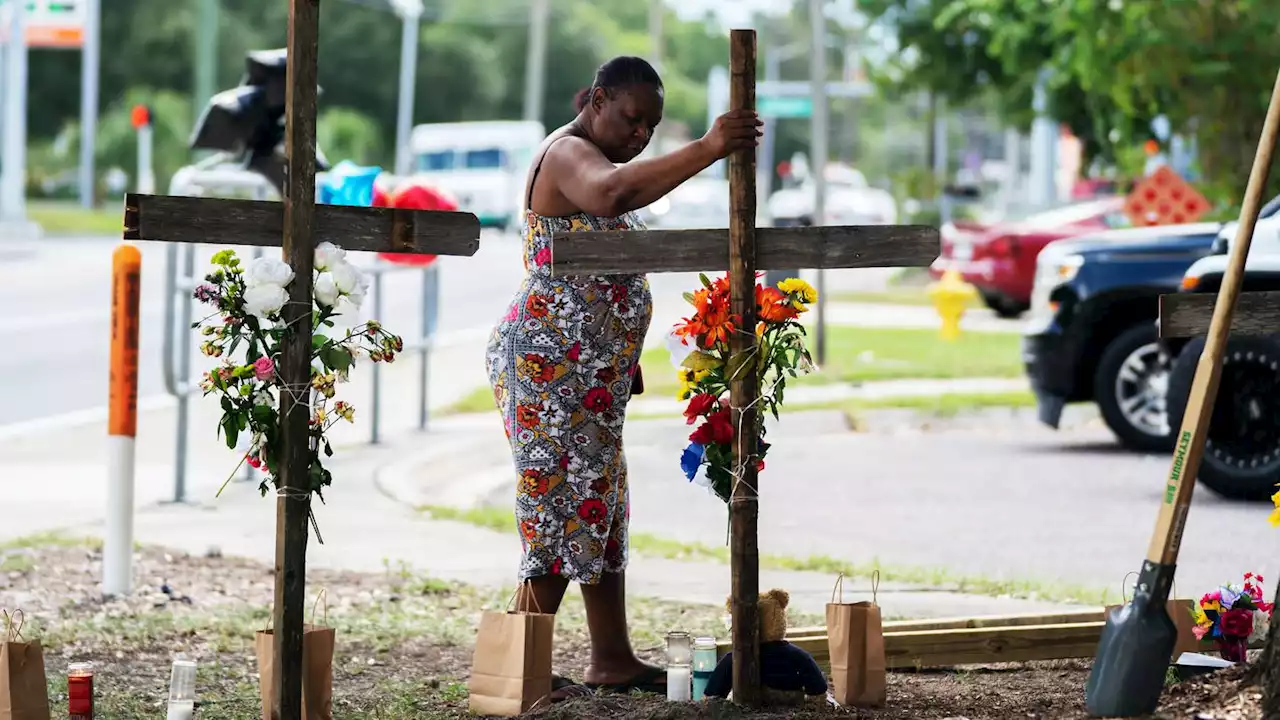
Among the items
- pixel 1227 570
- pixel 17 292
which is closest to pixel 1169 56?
pixel 1227 570

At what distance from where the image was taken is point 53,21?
122ft

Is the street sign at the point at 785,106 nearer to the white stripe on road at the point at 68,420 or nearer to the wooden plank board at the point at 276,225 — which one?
the white stripe on road at the point at 68,420

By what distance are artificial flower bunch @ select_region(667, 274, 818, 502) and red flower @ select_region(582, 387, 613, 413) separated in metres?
0.39

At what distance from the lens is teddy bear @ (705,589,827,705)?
505 centimetres

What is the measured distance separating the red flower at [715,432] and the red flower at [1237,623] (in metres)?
1.54

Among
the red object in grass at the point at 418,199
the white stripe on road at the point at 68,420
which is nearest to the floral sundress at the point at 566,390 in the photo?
the red object in grass at the point at 418,199

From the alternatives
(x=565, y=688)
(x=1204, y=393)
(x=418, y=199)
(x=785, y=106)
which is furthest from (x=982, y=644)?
(x=785, y=106)

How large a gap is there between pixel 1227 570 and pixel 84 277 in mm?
20795

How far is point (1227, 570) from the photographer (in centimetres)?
836

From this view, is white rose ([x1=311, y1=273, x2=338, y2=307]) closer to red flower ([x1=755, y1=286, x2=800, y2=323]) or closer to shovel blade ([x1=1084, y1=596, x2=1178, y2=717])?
red flower ([x1=755, y1=286, x2=800, y2=323])

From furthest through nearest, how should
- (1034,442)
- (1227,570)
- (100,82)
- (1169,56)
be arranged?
(100,82)
(1169,56)
(1034,442)
(1227,570)

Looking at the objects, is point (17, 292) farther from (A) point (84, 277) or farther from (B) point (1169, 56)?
(B) point (1169, 56)

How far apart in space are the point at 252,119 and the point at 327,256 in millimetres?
5596

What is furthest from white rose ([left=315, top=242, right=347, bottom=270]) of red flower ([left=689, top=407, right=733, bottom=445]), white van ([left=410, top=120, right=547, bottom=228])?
white van ([left=410, top=120, right=547, bottom=228])
